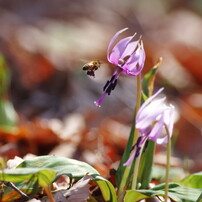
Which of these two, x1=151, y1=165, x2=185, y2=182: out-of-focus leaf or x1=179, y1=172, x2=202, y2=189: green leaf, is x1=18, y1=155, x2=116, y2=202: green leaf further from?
x1=151, y1=165, x2=185, y2=182: out-of-focus leaf

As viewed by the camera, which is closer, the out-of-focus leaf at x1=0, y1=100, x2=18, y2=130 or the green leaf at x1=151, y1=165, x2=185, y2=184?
the green leaf at x1=151, y1=165, x2=185, y2=184

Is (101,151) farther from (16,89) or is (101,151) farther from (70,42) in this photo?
(70,42)

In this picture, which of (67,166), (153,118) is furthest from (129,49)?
(67,166)

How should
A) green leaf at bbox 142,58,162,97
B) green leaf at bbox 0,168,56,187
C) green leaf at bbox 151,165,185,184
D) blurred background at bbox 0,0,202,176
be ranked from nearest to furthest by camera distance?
green leaf at bbox 0,168,56,187, green leaf at bbox 142,58,162,97, green leaf at bbox 151,165,185,184, blurred background at bbox 0,0,202,176

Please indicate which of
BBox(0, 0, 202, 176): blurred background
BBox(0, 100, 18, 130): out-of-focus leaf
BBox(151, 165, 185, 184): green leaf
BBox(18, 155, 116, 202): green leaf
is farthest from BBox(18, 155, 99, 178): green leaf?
BBox(0, 100, 18, 130): out-of-focus leaf

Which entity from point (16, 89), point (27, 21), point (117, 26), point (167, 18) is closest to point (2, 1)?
point (27, 21)

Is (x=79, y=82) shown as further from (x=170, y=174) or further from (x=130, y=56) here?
(x=130, y=56)

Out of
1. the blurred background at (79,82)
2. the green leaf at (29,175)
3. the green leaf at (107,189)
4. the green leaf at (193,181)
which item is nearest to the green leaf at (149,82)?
the blurred background at (79,82)
